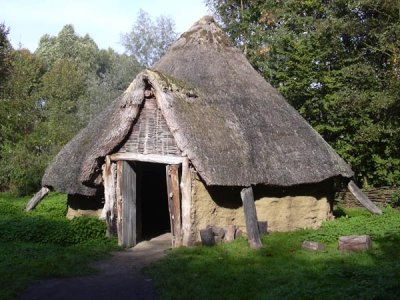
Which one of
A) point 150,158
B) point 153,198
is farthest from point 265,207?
point 153,198

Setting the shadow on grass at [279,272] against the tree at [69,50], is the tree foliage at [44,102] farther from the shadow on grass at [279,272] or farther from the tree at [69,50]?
the shadow on grass at [279,272]

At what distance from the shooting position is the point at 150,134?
464 inches

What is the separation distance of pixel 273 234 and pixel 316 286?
4.65 meters

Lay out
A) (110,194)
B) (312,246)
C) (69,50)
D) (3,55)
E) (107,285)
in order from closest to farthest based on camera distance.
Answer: (107,285) → (312,246) → (110,194) → (3,55) → (69,50)

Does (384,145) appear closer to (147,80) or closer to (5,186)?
(147,80)

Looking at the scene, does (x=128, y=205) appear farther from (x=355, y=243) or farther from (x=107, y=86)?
(x=107, y=86)

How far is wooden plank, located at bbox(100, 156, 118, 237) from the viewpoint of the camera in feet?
39.4

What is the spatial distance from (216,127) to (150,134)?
1596mm

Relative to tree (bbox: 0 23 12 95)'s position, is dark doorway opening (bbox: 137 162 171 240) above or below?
below

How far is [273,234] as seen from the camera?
467 inches

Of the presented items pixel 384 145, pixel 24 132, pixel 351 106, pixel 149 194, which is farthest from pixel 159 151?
pixel 24 132

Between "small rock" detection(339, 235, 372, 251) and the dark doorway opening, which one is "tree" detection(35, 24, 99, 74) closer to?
the dark doorway opening

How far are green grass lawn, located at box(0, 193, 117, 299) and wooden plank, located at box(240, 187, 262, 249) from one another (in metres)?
3.24

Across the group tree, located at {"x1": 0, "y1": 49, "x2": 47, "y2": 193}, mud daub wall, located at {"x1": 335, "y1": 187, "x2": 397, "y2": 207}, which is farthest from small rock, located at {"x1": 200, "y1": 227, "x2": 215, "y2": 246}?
tree, located at {"x1": 0, "y1": 49, "x2": 47, "y2": 193}
